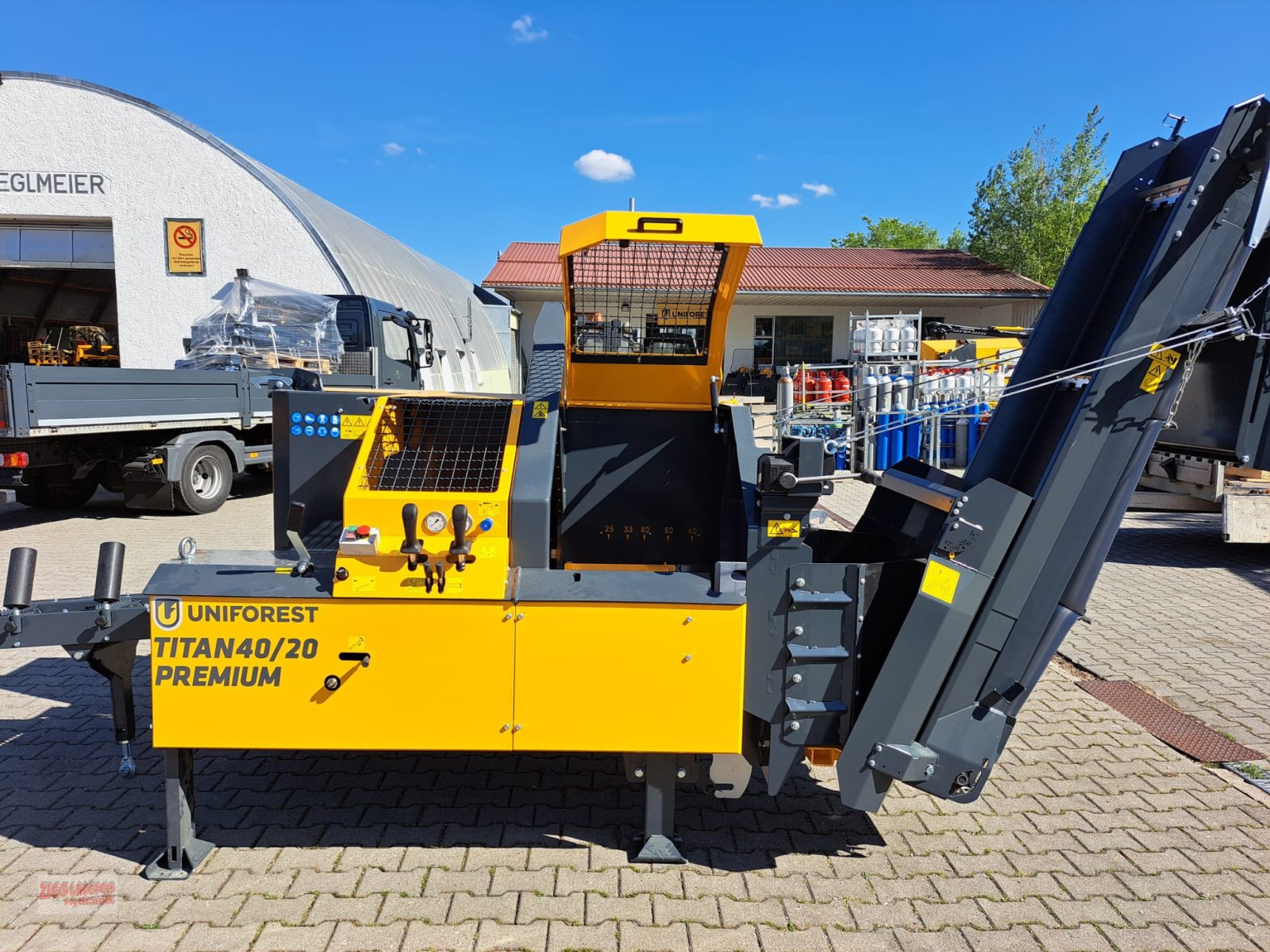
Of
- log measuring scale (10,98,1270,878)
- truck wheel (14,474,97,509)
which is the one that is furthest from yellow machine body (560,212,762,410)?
truck wheel (14,474,97,509)

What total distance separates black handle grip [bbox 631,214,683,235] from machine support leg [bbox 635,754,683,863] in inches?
77.7

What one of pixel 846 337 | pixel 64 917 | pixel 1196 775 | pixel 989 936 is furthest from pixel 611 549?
pixel 846 337

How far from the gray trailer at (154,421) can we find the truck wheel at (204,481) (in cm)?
1

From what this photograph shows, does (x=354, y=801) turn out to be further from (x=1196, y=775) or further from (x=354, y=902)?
(x=1196, y=775)

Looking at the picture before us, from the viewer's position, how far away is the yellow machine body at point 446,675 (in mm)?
2840

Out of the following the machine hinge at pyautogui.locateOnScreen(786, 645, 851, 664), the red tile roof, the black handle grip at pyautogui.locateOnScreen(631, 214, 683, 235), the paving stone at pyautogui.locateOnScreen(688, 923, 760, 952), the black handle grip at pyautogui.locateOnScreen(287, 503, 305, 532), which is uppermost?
the red tile roof

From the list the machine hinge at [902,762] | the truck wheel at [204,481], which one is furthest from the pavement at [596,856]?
the truck wheel at [204,481]

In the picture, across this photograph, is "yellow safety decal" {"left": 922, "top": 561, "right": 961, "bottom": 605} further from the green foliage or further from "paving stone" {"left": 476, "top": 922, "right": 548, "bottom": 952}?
the green foliage

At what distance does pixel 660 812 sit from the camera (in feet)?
10.1

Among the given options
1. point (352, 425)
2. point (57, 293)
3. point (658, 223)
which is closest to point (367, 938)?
point (352, 425)

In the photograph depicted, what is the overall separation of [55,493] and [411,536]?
10045 mm

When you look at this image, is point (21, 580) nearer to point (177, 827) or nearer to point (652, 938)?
point (177, 827)

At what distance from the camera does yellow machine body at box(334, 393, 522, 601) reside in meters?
2.86

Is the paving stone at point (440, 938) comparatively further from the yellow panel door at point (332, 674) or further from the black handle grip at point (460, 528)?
the black handle grip at point (460, 528)
